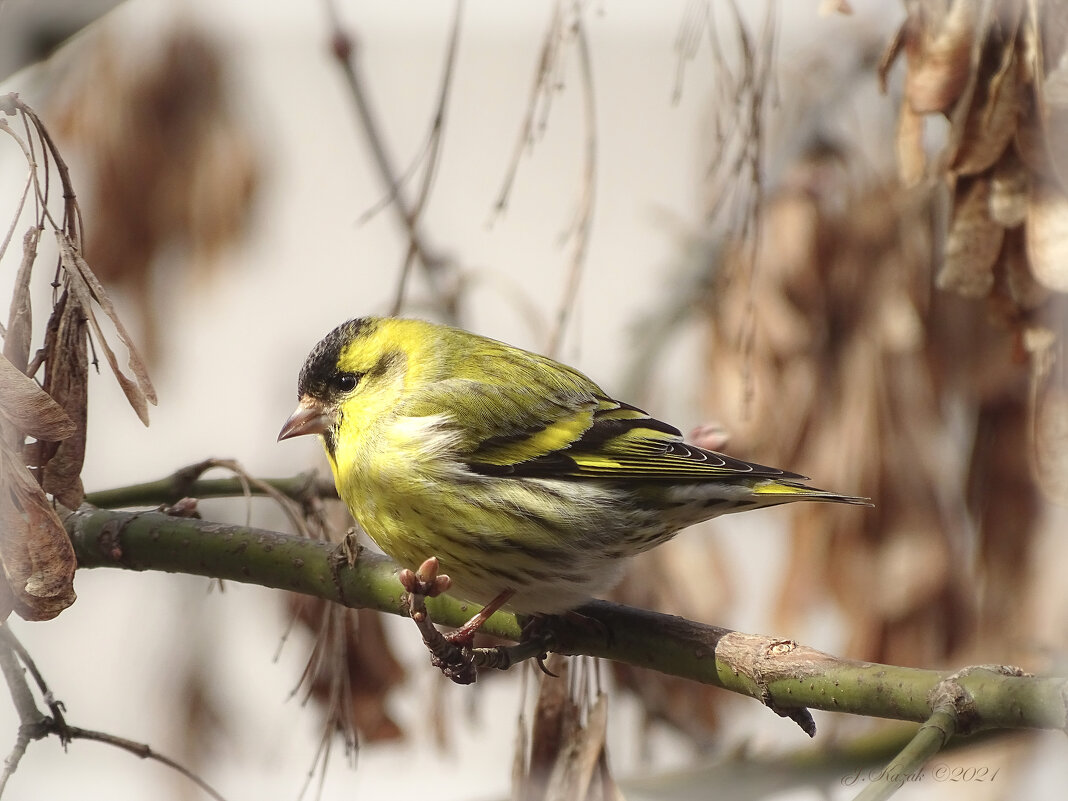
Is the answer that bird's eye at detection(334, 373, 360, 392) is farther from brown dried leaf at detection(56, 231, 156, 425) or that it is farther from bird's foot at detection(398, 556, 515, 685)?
brown dried leaf at detection(56, 231, 156, 425)

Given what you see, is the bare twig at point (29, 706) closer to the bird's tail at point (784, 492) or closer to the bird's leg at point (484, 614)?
the bird's leg at point (484, 614)

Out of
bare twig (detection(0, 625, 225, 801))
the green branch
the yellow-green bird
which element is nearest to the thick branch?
the green branch

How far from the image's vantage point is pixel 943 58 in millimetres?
2086

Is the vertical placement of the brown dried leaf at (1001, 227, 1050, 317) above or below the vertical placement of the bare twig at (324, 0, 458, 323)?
below

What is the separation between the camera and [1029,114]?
200cm

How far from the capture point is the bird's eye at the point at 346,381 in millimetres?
2691

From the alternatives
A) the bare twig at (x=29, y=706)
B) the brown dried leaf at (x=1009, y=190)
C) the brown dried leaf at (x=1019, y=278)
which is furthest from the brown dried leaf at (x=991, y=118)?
the bare twig at (x=29, y=706)

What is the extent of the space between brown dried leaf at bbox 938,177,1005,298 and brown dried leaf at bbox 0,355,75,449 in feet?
5.16

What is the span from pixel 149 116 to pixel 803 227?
1926 millimetres

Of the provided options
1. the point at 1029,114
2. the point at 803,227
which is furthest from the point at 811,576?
the point at 1029,114

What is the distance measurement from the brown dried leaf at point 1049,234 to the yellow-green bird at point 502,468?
57 cm

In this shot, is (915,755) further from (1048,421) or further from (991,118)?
(991,118)

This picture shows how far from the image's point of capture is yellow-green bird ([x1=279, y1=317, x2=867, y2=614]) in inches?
92.3

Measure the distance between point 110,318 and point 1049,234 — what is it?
1.61 m
